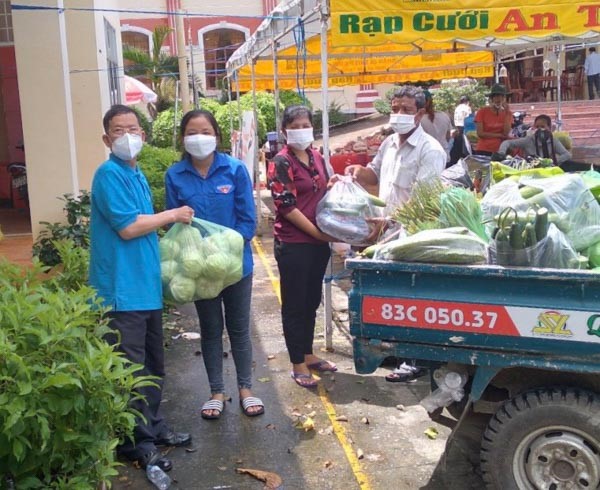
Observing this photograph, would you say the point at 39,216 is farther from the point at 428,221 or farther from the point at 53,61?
the point at 428,221

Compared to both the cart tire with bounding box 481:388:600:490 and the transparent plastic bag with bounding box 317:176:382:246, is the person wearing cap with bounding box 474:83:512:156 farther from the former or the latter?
the cart tire with bounding box 481:388:600:490

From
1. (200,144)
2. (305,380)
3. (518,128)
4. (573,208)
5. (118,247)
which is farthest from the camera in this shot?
(518,128)

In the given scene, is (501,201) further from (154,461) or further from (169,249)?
(154,461)

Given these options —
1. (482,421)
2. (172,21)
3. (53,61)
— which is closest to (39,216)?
(53,61)

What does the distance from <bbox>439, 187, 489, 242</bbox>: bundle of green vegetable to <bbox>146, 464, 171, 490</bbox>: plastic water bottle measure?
201 cm

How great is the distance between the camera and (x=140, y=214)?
385 centimetres

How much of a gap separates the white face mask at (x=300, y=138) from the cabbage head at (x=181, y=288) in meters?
1.36

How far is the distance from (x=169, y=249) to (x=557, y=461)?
2.31 meters

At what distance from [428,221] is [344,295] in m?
4.04

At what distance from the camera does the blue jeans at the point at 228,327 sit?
15.1ft

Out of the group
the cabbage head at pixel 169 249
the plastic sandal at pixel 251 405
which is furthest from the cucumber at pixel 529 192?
the plastic sandal at pixel 251 405

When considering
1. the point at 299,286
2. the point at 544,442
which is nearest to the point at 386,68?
the point at 299,286

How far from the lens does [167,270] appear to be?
4.08 metres

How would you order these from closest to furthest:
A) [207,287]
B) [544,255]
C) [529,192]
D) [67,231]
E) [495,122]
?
[544,255] < [529,192] < [207,287] < [67,231] < [495,122]
